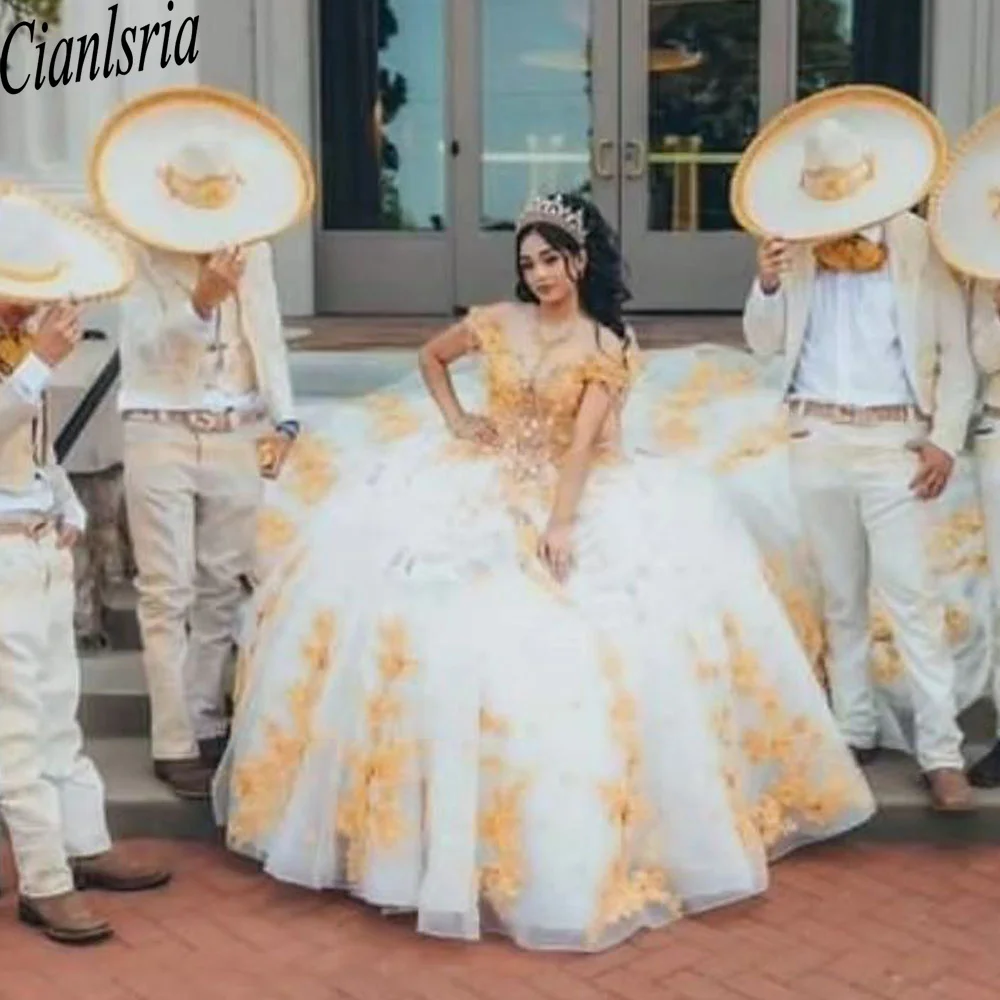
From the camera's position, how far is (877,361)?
545 centimetres

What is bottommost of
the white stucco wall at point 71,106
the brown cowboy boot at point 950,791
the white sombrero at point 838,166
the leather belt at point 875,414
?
the brown cowboy boot at point 950,791

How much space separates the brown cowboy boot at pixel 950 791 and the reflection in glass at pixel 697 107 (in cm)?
548

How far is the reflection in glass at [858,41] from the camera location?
10.4m

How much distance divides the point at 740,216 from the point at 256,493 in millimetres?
1528

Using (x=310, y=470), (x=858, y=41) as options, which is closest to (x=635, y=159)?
(x=858, y=41)

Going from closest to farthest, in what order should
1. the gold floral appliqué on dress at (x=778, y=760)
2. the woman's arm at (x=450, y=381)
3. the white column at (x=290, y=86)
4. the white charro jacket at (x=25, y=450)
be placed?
1. the white charro jacket at (x=25, y=450)
2. the gold floral appliqué on dress at (x=778, y=760)
3. the woman's arm at (x=450, y=381)
4. the white column at (x=290, y=86)

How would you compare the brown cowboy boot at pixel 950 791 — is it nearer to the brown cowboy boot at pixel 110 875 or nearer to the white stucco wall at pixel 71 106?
the brown cowboy boot at pixel 110 875

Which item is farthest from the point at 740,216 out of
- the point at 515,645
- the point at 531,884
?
the point at 531,884

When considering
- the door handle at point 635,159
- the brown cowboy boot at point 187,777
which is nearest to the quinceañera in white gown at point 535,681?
the brown cowboy boot at point 187,777

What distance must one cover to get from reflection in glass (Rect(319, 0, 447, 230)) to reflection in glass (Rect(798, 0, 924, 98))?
6.22 ft

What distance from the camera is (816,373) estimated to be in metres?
5.54

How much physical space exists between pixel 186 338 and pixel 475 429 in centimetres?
83

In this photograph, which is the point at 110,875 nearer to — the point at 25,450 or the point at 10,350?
the point at 25,450

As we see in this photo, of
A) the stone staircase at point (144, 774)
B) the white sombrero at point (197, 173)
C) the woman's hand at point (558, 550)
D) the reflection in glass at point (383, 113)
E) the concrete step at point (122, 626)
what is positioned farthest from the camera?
the reflection in glass at point (383, 113)
